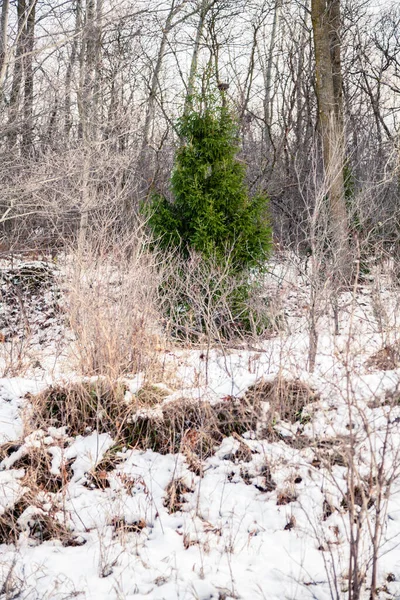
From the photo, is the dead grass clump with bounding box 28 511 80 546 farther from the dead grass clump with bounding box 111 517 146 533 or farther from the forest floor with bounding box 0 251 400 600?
the dead grass clump with bounding box 111 517 146 533

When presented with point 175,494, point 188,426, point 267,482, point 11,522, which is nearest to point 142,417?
point 188,426

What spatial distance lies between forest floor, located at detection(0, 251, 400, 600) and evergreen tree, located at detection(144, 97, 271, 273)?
2.63 metres

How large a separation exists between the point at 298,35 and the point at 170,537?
15015 mm

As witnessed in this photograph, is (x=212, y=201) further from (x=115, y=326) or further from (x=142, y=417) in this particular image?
(x=142, y=417)

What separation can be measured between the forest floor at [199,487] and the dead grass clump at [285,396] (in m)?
0.02

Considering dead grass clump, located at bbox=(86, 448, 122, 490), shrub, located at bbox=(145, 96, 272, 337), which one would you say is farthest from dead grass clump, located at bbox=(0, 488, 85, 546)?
shrub, located at bbox=(145, 96, 272, 337)

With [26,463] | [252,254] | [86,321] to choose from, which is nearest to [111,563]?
[26,463]

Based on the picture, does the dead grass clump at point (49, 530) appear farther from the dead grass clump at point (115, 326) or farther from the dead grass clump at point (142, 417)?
the dead grass clump at point (115, 326)

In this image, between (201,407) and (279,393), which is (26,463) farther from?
(279,393)

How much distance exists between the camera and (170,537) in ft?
10.9

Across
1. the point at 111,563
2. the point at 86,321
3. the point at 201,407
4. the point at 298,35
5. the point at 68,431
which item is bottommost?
the point at 111,563

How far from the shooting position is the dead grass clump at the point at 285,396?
430 centimetres

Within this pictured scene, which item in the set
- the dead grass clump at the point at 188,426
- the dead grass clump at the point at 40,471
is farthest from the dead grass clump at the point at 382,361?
the dead grass clump at the point at 40,471

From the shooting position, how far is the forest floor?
2871 mm
